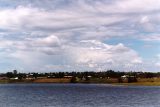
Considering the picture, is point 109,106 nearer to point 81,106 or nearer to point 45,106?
point 81,106

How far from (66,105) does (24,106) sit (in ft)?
30.2

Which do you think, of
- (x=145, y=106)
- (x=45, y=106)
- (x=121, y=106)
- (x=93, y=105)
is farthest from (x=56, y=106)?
(x=145, y=106)

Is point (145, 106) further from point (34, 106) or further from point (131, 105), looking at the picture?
point (34, 106)

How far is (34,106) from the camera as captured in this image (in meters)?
80.3

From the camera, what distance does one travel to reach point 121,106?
80.1 m

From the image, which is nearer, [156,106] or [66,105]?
[156,106]

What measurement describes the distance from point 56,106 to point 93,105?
816 cm

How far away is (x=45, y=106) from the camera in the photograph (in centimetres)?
7981

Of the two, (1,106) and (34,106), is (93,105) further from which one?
(1,106)

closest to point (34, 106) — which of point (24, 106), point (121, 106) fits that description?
point (24, 106)

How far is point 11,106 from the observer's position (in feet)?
265

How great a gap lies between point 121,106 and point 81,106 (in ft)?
27.3

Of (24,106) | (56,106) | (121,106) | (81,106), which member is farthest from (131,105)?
(24,106)

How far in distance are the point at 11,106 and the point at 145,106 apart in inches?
1093
